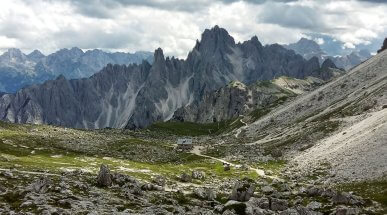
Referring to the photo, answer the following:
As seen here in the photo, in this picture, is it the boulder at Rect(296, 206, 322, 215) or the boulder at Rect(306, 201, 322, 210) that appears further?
the boulder at Rect(306, 201, 322, 210)

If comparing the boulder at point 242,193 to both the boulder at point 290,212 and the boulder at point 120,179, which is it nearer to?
the boulder at point 290,212

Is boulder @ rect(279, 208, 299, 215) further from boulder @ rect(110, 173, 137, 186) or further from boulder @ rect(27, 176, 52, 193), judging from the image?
boulder @ rect(27, 176, 52, 193)

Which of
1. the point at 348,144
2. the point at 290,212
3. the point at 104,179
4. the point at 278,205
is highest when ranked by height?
the point at 348,144

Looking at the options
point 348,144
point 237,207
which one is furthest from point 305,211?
point 348,144

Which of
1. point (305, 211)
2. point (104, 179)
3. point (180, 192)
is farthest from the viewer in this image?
point (180, 192)

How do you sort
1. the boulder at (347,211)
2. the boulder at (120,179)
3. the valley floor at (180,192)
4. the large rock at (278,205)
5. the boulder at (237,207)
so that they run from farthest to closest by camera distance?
1. the boulder at (120,179)
2. the large rock at (278,205)
3. the boulder at (237,207)
4. the boulder at (347,211)
5. the valley floor at (180,192)

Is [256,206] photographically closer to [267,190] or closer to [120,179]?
[267,190]

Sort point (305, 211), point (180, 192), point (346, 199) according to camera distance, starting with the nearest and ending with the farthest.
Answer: point (305, 211), point (346, 199), point (180, 192)

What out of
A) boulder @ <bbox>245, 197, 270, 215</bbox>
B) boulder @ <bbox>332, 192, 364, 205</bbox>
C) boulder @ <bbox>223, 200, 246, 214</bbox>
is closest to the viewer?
boulder @ <bbox>245, 197, 270, 215</bbox>

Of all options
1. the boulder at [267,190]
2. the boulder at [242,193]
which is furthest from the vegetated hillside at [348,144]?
the boulder at [242,193]

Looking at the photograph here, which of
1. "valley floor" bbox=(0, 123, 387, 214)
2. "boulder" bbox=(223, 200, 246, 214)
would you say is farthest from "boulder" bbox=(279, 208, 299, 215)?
"boulder" bbox=(223, 200, 246, 214)

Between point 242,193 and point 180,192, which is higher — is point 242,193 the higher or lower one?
the higher one

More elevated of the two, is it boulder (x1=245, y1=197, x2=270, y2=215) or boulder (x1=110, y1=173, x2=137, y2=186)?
boulder (x1=245, y1=197, x2=270, y2=215)

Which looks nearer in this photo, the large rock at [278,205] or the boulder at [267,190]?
the large rock at [278,205]
